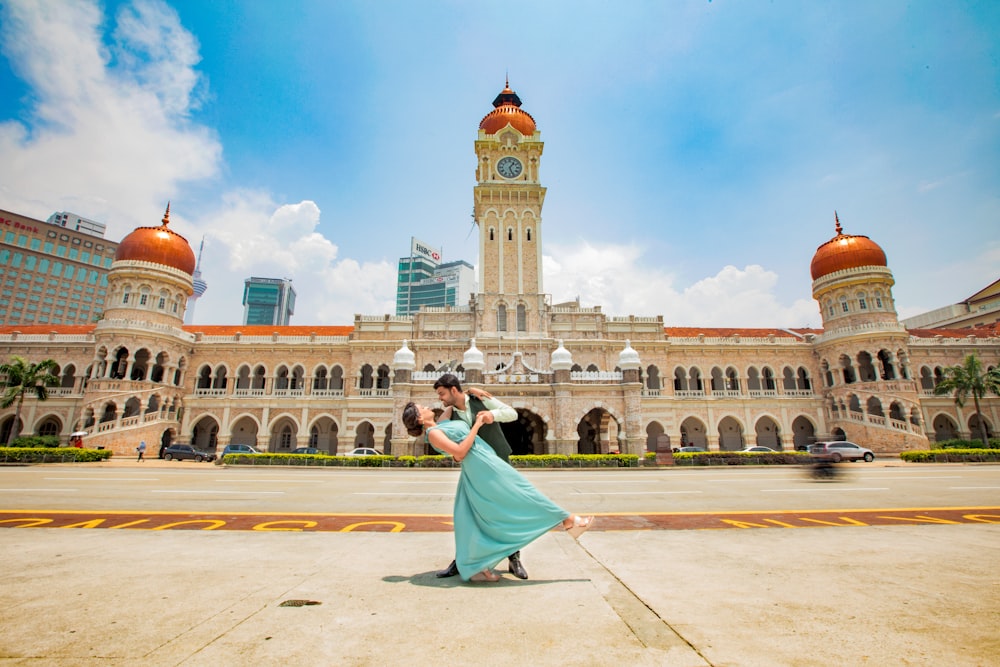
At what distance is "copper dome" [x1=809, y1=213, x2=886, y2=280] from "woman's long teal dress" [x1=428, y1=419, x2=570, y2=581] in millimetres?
38222

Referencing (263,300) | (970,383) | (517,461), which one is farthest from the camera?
(263,300)

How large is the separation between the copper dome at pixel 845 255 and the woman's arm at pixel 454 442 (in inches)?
1514

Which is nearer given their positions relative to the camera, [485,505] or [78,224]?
[485,505]

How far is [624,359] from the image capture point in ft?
73.0

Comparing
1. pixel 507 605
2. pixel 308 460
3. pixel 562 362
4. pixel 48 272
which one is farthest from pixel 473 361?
pixel 48 272

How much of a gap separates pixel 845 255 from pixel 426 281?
97.7 meters

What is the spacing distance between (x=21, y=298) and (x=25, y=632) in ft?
334

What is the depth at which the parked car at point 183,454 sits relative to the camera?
26.0 metres

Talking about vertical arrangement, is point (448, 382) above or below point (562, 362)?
below

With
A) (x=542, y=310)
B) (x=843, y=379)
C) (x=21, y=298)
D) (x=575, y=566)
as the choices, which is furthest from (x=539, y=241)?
(x=21, y=298)

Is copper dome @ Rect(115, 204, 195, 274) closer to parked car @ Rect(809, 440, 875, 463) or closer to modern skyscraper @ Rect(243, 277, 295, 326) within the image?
parked car @ Rect(809, 440, 875, 463)

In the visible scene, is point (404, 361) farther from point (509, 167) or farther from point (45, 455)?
point (509, 167)

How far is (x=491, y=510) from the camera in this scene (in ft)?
12.5

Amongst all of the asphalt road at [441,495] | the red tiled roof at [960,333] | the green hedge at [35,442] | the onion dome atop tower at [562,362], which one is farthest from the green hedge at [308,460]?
the red tiled roof at [960,333]
